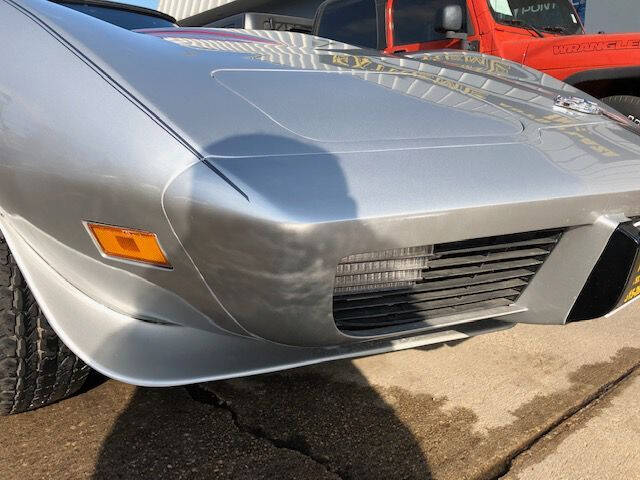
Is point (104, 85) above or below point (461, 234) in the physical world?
above

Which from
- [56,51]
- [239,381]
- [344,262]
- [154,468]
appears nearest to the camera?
[344,262]

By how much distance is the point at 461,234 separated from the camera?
1229 mm

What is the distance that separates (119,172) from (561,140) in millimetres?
1177

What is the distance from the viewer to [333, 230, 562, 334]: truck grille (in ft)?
4.26

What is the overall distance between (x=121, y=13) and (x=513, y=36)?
2.62m

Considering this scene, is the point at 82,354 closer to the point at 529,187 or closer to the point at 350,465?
the point at 350,465

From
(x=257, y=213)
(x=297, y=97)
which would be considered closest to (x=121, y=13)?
(x=297, y=97)

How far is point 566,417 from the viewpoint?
1723 millimetres

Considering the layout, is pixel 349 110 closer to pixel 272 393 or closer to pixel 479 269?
pixel 479 269

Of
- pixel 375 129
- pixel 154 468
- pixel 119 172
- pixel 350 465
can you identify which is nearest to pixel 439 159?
pixel 375 129

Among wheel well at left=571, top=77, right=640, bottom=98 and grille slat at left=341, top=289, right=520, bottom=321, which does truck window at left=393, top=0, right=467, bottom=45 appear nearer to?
wheel well at left=571, top=77, right=640, bottom=98

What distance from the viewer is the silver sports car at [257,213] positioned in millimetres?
1113

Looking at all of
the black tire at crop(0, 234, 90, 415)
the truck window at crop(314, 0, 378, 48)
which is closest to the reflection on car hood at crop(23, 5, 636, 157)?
the black tire at crop(0, 234, 90, 415)

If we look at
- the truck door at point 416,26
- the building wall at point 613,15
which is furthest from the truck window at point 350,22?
the building wall at point 613,15
